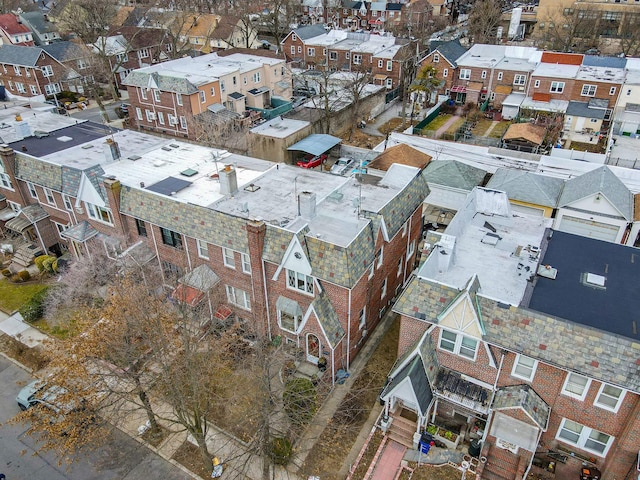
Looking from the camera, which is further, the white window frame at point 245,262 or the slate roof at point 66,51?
the slate roof at point 66,51

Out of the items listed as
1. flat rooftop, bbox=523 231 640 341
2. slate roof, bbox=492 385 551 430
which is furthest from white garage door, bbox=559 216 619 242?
slate roof, bbox=492 385 551 430

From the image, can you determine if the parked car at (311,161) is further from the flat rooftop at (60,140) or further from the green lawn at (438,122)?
the flat rooftop at (60,140)

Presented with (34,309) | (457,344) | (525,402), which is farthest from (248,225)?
(34,309)

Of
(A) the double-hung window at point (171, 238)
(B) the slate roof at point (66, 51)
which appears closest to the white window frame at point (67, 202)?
(A) the double-hung window at point (171, 238)

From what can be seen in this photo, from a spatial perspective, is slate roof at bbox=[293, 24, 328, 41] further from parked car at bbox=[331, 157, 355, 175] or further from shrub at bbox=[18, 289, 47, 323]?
shrub at bbox=[18, 289, 47, 323]

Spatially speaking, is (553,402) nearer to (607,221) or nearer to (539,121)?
(607,221)

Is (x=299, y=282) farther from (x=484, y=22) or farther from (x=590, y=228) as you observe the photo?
(x=484, y=22)

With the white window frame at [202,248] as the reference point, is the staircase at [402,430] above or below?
below
